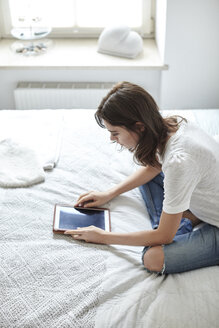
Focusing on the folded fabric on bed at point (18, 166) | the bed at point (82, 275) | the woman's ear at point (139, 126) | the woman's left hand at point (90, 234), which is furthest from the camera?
the folded fabric on bed at point (18, 166)

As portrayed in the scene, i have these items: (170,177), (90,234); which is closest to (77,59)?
(90,234)

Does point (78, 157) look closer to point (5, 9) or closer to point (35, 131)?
point (35, 131)

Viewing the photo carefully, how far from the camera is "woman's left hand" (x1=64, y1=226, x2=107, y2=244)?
56.4 inches

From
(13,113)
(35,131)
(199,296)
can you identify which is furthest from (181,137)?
(13,113)

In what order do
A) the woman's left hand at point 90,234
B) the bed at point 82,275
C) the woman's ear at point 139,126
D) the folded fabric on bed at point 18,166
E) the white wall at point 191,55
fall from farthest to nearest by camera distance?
the white wall at point 191,55 < the folded fabric on bed at point 18,166 < the woman's left hand at point 90,234 < the woman's ear at point 139,126 < the bed at point 82,275

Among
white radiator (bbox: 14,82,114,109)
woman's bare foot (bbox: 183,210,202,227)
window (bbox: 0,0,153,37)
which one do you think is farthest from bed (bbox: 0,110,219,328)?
window (bbox: 0,0,153,37)

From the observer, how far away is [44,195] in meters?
1.66

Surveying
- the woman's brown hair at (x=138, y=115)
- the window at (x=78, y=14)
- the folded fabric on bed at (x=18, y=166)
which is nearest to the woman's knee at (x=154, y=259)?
the woman's brown hair at (x=138, y=115)

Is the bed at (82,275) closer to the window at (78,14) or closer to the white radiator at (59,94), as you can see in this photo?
the white radiator at (59,94)

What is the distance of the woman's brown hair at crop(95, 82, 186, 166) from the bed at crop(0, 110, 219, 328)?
1.15ft

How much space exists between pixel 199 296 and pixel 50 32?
84.8 inches

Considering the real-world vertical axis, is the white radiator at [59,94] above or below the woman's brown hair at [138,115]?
below

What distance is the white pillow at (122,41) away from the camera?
2664 millimetres

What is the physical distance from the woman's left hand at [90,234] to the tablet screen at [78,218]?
47 mm
